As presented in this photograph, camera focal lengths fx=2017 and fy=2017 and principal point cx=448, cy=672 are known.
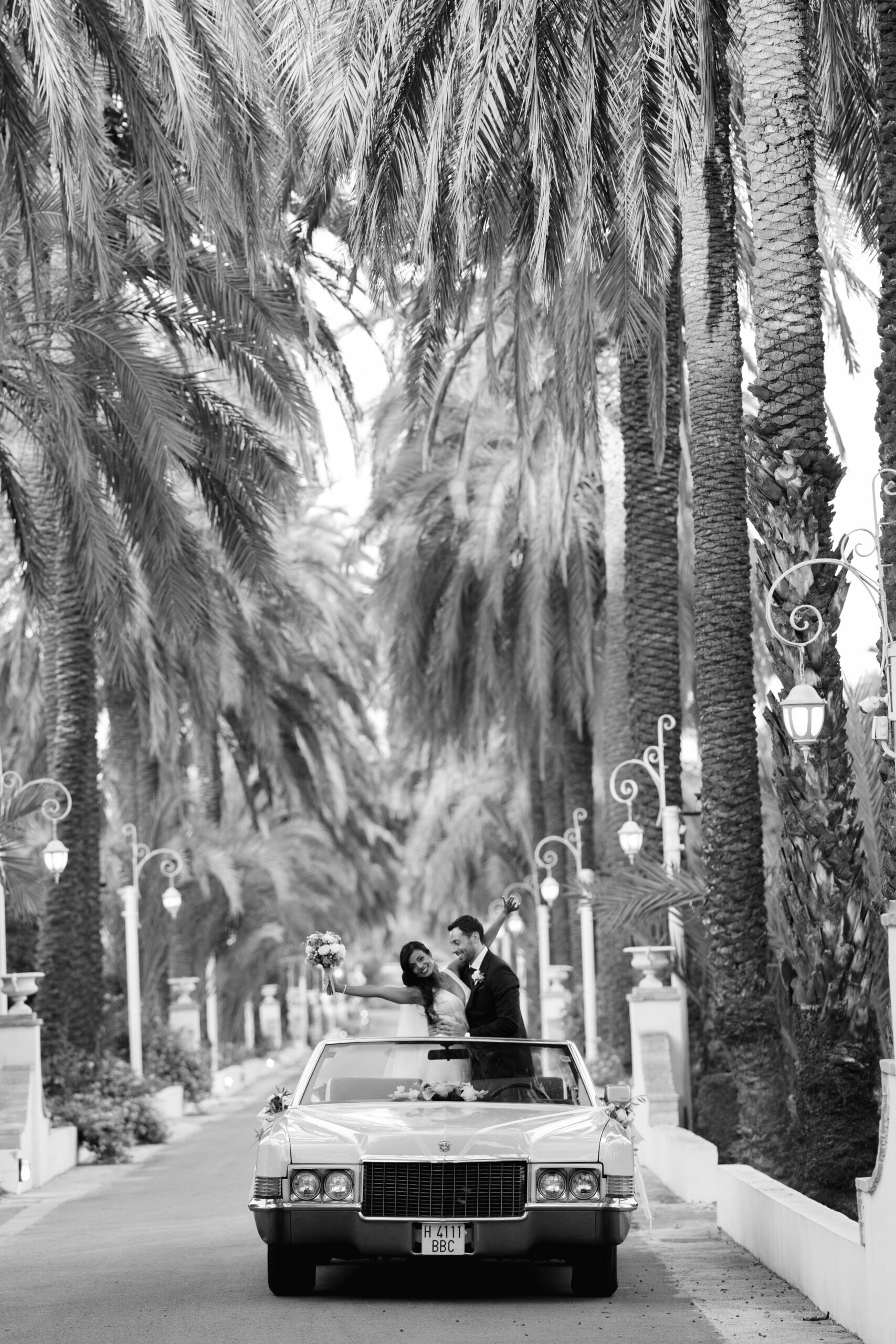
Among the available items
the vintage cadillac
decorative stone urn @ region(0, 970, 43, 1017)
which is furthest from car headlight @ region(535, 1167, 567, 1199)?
decorative stone urn @ region(0, 970, 43, 1017)

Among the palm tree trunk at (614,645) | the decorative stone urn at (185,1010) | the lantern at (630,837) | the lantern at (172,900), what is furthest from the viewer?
the decorative stone urn at (185,1010)

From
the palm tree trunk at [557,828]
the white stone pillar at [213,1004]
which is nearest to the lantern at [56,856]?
the palm tree trunk at [557,828]

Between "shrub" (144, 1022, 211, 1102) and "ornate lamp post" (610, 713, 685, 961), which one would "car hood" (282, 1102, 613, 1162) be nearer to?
"ornate lamp post" (610, 713, 685, 961)

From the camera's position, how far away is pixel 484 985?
11.9 m

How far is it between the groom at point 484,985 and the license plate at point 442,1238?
6.31 feet

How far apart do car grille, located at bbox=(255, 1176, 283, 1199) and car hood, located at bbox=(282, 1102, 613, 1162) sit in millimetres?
147

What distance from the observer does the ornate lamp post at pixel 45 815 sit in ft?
68.2

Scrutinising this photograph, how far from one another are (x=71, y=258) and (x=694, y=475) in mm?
5444

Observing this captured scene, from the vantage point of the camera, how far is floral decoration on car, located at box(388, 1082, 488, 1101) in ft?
35.3

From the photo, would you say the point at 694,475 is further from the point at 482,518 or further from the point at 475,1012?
the point at 482,518

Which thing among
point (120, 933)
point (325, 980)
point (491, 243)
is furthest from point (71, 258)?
point (120, 933)

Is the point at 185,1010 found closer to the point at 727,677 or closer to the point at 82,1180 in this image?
the point at 82,1180

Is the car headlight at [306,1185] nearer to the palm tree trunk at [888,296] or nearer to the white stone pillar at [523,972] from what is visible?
the palm tree trunk at [888,296]

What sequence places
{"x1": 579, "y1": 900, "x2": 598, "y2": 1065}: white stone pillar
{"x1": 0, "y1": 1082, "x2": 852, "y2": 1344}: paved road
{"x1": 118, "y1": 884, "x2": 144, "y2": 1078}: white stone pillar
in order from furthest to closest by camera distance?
1. {"x1": 118, "y1": 884, "x2": 144, "y2": 1078}: white stone pillar
2. {"x1": 579, "y1": 900, "x2": 598, "y2": 1065}: white stone pillar
3. {"x1": 0, "y1": 1082, "x2": 852, "y2": 1344}: paved road
